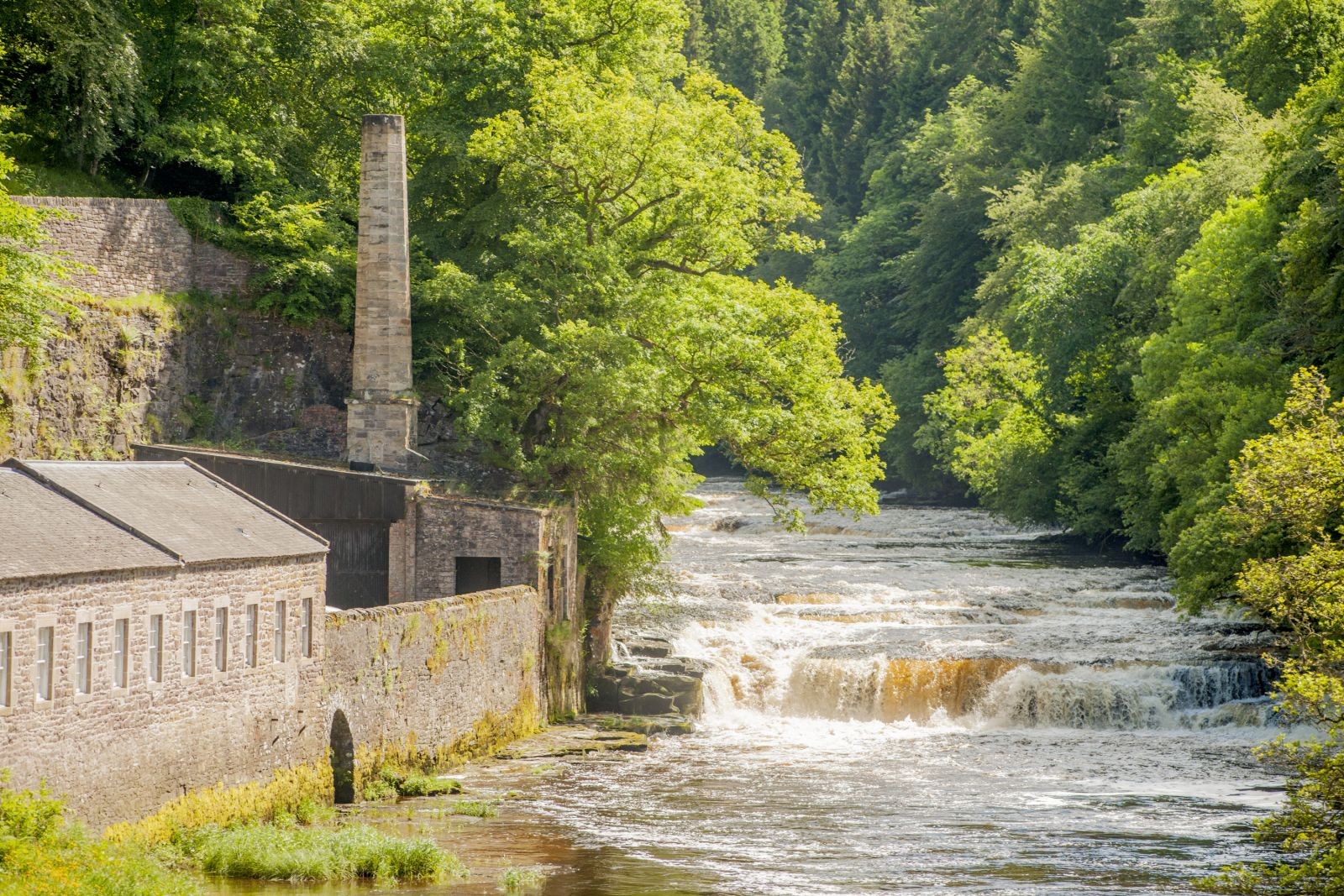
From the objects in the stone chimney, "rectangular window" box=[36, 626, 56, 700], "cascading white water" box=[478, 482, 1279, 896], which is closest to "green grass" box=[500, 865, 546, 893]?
"cascading white water" box=[478, 482, 1279, 896]

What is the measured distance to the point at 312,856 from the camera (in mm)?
23969

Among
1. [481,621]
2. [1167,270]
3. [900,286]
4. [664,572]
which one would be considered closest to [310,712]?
[481,621]

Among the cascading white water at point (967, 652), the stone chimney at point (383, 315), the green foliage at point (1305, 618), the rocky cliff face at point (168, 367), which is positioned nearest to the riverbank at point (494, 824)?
the cascading white water at point (967, 652)

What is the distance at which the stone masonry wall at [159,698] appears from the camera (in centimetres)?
2142

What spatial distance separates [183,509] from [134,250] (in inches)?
637

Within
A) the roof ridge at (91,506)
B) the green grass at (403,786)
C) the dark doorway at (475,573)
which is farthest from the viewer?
the dark doorway at (475,573)

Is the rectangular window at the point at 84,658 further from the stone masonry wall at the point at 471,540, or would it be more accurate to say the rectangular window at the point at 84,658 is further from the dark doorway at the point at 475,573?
the dark doorway at the point at 475,573

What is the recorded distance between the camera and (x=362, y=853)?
24.4 metres

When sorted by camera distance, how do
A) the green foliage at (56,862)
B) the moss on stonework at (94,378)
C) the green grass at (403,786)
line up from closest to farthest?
the green foliage at (56,862) < the green grass at (403,786) < the moss on stonework at (94,378)

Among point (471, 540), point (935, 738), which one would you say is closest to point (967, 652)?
point (935, 738)

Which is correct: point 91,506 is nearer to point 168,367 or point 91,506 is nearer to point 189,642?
point 189,642

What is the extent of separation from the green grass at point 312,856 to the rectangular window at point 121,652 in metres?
2.45

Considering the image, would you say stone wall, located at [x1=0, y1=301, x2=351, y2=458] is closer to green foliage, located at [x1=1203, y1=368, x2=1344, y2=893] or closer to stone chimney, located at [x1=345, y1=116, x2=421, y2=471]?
stone chimney, located at [x1=345, y1=116, x2=421, y2=471]

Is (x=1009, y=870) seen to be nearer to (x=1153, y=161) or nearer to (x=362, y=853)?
(x=362, y=853)
